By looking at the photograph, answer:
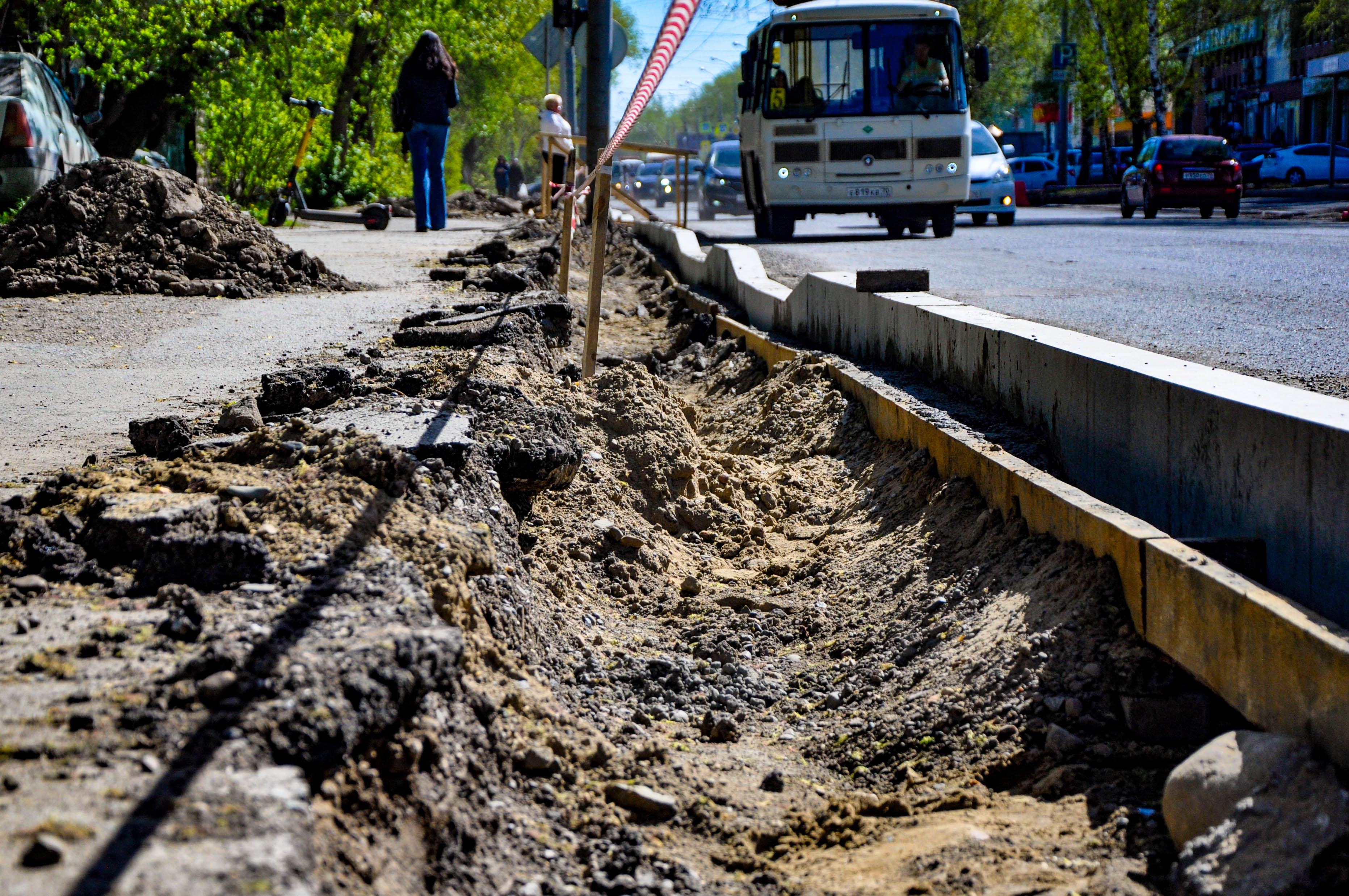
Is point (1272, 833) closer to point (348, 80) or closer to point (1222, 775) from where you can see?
point (1222, 775)

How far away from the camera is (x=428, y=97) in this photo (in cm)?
1407

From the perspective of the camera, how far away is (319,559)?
2996 mm

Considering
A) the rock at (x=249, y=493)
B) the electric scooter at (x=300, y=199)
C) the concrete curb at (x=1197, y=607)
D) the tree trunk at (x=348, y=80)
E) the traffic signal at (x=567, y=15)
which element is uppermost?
the tree trunk at (x=348, y=80)

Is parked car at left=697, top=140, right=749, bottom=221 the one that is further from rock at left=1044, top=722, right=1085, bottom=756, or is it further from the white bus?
rock at left=1044, top=722, right=1085, bottom=756

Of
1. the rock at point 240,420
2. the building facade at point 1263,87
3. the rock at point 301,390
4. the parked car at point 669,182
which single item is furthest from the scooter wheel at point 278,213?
the building facade at point 1263,87

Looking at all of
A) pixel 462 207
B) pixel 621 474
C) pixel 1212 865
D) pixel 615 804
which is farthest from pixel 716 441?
pixel 462 207

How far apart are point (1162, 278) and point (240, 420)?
778 centimetres

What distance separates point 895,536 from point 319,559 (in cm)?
236

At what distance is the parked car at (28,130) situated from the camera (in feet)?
36.4

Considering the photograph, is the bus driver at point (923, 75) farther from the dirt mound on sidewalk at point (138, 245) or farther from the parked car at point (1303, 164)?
the parked car at point (1303, 164)

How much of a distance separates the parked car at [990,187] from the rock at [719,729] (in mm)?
18364

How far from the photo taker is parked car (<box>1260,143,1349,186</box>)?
3816 centimetres

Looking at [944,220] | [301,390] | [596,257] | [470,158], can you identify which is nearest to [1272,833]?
[301,390]

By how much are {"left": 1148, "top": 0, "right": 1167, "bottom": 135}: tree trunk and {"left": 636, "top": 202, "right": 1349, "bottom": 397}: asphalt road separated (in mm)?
19030
